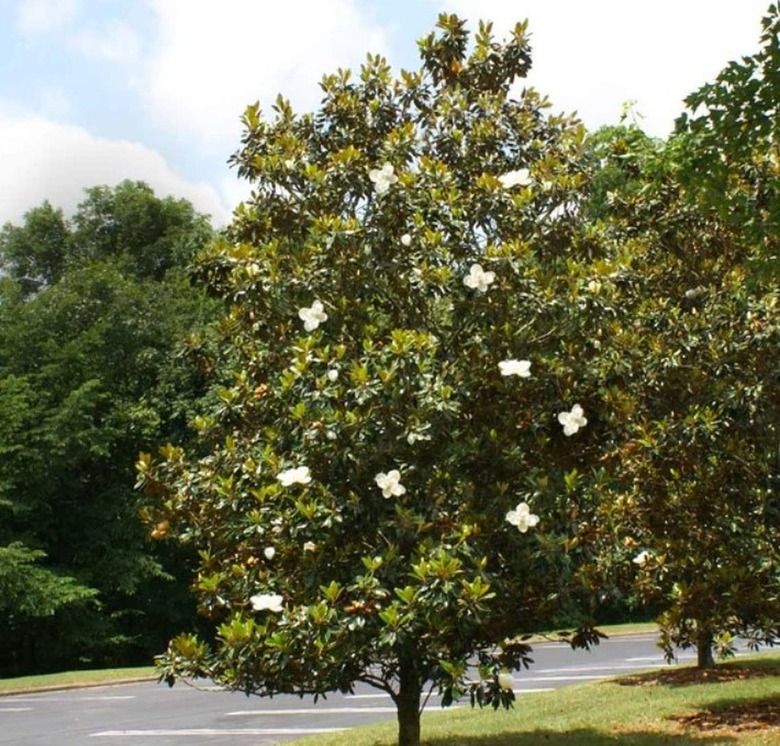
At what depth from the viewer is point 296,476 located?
839cm

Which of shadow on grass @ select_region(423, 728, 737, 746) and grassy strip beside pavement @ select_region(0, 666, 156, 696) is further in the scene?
grassy strip beside pavement @ select_region(0, 666, 156, 696)

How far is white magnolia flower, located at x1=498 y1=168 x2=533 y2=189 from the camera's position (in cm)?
973

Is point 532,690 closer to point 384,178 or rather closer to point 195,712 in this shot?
point 195,712

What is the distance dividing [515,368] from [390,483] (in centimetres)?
138

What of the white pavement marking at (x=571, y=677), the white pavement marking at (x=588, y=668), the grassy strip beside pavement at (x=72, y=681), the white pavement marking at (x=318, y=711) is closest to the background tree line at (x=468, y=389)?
the white pavement marking at (x=318, y=711)

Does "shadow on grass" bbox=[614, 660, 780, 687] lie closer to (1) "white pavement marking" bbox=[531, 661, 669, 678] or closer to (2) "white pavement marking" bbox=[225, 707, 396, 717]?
(1) "white pavement marking" bbox=[531, 661, 669, 678]

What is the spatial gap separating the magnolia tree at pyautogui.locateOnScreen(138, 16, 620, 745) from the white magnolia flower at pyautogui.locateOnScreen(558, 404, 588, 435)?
0.05ft

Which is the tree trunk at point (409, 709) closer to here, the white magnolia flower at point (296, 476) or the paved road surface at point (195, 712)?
the white magnolia flower at point (296, 476)

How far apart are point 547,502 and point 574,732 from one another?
11.6 feet

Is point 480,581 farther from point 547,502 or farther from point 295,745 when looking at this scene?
point 295,745

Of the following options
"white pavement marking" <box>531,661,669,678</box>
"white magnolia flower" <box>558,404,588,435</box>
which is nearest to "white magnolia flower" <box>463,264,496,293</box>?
"white magnolia flower" <box>558,404,588,435</box>

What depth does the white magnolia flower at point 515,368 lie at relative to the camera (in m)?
8.74

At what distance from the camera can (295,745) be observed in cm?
1169

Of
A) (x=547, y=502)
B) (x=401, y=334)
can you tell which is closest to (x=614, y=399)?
(x=547, y=502)
